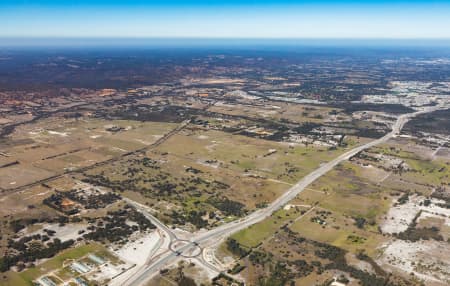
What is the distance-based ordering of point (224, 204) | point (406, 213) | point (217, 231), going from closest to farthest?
point (217, 231) → point (406, 213) → point (224, 204)

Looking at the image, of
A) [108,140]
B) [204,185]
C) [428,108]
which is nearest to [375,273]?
[204,185]

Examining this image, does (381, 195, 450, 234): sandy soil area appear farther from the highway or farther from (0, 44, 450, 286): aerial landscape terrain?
the highway

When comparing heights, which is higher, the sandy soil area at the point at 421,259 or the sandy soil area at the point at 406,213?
the sandy soil area at the point at 421,259

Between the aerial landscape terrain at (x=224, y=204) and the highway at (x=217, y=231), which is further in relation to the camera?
the aerial landscape terrain at (x=224, y=204)

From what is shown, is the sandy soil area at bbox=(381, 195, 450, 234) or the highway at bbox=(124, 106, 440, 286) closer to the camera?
the highway at bbox=(124, 106, 440, 286)

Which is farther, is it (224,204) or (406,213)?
(224,204)

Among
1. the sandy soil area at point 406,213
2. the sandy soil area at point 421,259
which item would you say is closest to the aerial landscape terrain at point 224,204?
the sandy soil area at point 421,259

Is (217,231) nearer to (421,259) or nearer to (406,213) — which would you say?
(421,259)

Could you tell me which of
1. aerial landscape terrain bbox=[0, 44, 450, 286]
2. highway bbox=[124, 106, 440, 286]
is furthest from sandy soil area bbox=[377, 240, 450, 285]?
highway bbox=[124, 106, 440, 286]

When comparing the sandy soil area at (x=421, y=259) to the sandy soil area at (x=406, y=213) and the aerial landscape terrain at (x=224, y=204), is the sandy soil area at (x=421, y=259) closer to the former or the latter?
the aerial landscape terrain at (x=224, y=204)

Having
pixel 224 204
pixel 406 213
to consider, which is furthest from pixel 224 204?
pixel 406 213

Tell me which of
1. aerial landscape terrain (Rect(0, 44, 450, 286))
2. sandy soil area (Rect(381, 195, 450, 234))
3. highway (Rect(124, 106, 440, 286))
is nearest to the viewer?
highway (Rect(124, 106, 440, 286))
